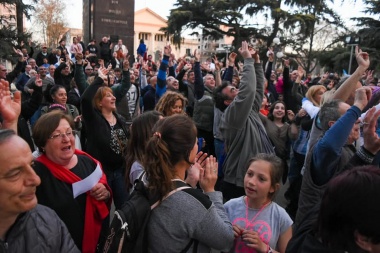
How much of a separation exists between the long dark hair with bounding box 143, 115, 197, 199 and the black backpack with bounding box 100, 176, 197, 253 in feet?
0.28

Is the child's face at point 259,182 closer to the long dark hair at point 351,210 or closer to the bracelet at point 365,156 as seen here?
the bracelet at point 365,156

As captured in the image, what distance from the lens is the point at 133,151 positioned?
3.07 m

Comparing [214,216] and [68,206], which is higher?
[214,216]

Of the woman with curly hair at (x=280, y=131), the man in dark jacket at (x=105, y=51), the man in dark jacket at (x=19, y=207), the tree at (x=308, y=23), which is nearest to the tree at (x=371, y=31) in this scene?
the tree at (x=308, y=23)

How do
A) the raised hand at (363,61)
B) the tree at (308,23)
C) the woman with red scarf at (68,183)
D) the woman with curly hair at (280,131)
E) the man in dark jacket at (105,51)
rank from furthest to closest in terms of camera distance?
the tree at (308,23), the man in dark jacket at (105,51), the woman with curly hair at (280,131), the raised hand at (363,61), the woman with red scarf at (68,183)

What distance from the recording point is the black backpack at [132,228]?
176cm

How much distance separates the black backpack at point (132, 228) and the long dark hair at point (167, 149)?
0.08 m

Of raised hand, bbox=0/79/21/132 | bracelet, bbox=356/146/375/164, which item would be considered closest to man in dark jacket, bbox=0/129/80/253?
raised hand, bbox=0/79/21/132

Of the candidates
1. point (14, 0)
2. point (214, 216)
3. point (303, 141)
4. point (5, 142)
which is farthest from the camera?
point (14, 0)

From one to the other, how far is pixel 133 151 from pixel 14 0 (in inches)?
612

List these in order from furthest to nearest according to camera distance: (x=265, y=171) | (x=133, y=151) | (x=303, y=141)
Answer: (x=303, y=141) → (x=133, y=151) → (x=265, y=171)

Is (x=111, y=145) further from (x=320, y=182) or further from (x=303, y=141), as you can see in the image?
(x=303, y=141)

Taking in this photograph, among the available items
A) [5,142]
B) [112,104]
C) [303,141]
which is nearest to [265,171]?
[5,142]

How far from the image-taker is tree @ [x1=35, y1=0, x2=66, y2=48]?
137ft
